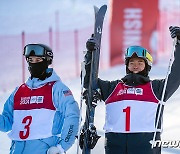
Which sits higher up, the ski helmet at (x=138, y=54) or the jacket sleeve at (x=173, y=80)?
the ski helmet at (x=138, y=54)

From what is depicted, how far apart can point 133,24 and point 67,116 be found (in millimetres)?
8032

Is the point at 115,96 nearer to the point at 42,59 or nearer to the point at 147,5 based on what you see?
the point at 42,59

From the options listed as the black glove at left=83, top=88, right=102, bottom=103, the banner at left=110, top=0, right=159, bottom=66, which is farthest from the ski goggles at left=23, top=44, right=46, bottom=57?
the banner at left=110, top=0, right=159, bottom=66

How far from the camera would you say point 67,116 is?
3.63 metres

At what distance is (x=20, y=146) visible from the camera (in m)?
3.67

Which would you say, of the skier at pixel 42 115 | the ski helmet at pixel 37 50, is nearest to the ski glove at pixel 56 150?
the skier at pixel 42 115

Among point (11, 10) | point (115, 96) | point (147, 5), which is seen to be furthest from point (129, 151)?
point (11, 10)

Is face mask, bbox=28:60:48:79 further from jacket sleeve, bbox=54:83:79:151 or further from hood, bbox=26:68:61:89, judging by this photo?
jacket sleeve, bbox=54:83:79:151

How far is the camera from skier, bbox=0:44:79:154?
11.9 feet

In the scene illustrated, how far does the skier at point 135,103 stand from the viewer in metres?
3.67

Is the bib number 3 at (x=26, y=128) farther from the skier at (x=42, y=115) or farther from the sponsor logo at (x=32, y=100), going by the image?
the sponsor logo at (x=32, y=100)

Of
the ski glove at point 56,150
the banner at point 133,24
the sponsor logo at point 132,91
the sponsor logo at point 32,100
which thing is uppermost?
the banner at point 133,24

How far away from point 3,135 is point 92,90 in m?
2.26

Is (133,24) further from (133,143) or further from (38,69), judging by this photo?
(133,143)
